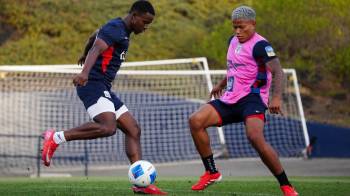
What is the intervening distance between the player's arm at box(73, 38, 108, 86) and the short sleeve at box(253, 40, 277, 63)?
1.76m

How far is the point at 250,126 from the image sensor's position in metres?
10.1

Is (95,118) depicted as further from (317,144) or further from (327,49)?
(327,49)

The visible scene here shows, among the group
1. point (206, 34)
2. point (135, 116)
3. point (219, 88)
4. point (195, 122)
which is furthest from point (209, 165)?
point (206, 34)

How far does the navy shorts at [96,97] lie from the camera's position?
422 inches

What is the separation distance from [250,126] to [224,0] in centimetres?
3165

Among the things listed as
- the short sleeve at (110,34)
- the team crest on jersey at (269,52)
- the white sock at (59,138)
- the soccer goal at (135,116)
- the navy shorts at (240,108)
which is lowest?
the soccer goal at (135,116)

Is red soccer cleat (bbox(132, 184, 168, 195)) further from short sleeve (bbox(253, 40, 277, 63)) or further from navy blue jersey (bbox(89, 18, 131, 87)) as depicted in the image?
short sleeve (bbox(253, 40, 277, 63))

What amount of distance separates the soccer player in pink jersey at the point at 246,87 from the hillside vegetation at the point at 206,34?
22.3 m

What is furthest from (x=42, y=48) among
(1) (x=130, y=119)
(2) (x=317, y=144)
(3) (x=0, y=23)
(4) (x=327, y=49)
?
(1) (x=130, y=119)

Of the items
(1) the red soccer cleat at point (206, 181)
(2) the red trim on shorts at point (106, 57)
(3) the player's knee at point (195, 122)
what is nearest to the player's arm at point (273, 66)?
(3) the player's knee at point (195, 122)

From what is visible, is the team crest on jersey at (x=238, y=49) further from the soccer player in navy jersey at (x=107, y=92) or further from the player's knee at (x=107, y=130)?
the player's knee at (x=107, y=130)

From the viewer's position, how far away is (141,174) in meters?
10.3

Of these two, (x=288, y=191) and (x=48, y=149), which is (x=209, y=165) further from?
(x=48, y=149)

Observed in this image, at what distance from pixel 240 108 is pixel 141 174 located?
4.51 feet
